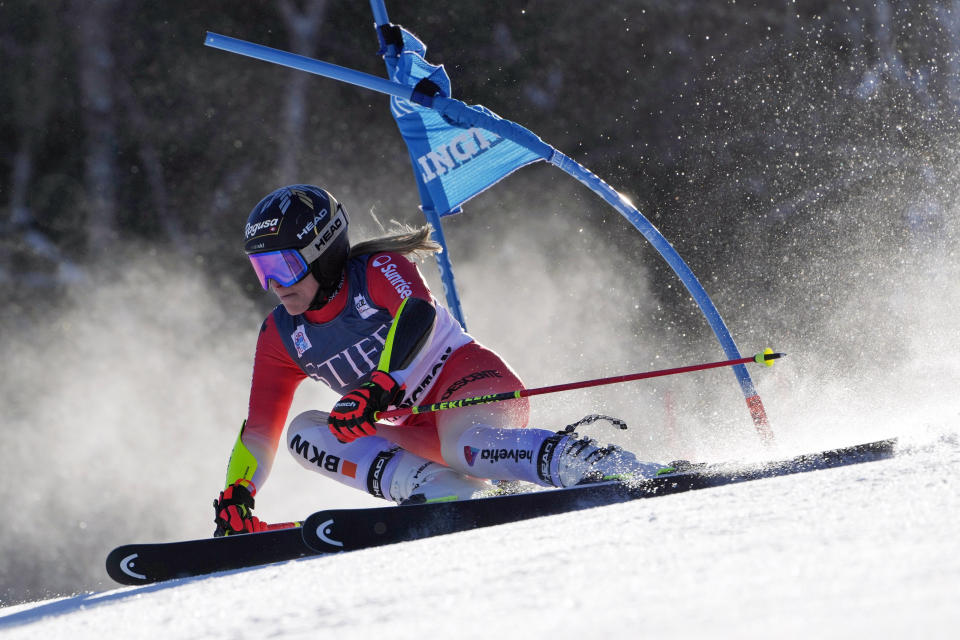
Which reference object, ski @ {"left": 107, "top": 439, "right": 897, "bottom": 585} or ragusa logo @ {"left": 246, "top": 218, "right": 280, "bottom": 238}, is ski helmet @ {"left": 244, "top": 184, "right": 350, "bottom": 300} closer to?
ragusa logo @ {"left": 246, "top": 218, "right": 280, "bottom": 238}

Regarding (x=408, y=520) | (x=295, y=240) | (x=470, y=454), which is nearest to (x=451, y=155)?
(x=295, y=240)

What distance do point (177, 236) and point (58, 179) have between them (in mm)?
1107

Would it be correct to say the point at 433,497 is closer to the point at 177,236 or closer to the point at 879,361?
the point at 879,361

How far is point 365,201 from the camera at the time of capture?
7648 millimetres

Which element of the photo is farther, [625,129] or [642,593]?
[625,129]

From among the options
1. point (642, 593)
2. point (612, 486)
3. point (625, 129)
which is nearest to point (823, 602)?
point (642, 593)

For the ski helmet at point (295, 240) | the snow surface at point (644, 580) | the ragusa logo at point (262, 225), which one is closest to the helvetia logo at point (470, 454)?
the ski helmet at point (295, 240)

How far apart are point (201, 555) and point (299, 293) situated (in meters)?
0.83

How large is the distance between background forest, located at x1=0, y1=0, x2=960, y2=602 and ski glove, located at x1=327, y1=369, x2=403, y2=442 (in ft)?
12.9

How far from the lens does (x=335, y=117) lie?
7.82m

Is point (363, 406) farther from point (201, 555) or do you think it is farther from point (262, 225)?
point (262, 225)

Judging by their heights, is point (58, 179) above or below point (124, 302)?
above

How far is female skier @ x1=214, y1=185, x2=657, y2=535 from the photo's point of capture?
8.61 feet

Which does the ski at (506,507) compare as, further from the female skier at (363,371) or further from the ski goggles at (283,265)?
the ski goggles at (283,265)
